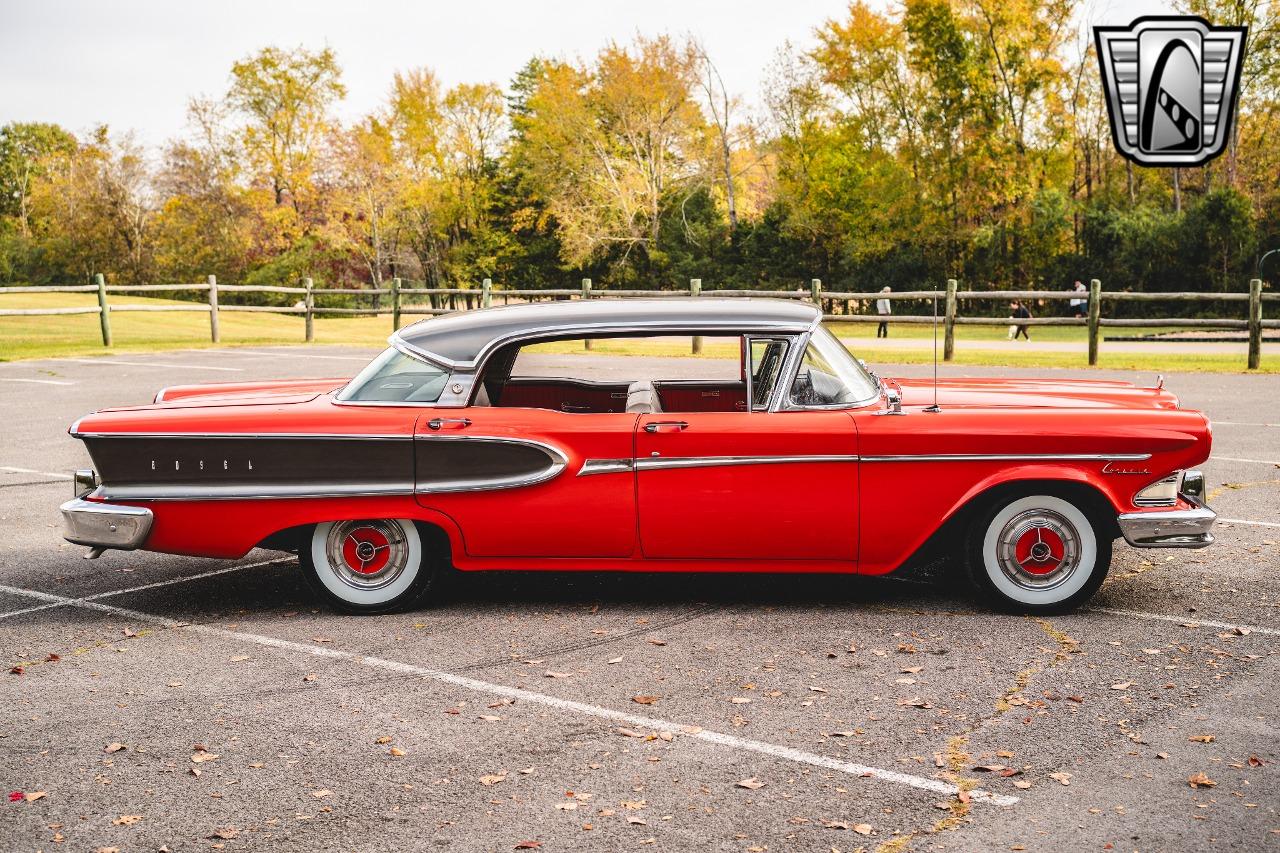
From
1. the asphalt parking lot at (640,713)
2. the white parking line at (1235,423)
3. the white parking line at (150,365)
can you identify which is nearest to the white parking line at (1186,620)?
the asphalt parking lot at (640,713)

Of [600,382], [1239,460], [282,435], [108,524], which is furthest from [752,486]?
[1239,460]

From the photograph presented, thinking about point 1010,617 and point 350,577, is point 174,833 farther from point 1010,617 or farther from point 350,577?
point 1010,617

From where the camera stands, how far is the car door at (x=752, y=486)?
5.68m

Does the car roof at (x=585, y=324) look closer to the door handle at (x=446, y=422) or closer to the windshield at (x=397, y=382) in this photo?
the windshield at (x=397, y=382)

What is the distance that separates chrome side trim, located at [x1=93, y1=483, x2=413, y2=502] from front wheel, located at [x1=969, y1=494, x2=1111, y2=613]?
2.76m

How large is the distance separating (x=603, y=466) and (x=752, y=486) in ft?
2.32

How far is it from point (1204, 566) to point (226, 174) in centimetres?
5651

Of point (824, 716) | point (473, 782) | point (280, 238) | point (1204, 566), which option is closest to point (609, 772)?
point (473, 782)

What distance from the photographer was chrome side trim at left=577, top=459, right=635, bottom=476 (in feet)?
18.8

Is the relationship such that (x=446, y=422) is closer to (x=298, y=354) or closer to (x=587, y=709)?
(x=587, y=709)

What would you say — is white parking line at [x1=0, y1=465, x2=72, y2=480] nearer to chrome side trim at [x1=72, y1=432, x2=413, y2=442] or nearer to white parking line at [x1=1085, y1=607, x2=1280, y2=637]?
chrome side trim at [x1=72, y1=432, x2=413, y2=442]

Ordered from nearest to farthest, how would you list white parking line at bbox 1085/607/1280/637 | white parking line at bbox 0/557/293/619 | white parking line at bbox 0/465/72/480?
white parking line at bbox 1085/607/1280/637, white parking line at bbox 0/557/293/619, white parking line at bbox 0/465/72/480

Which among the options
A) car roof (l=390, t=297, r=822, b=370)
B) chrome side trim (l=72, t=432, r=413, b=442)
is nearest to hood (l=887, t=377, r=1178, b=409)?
car roof (l=390, t=297, r=822, b=370)

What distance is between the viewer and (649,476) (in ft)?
18.8
